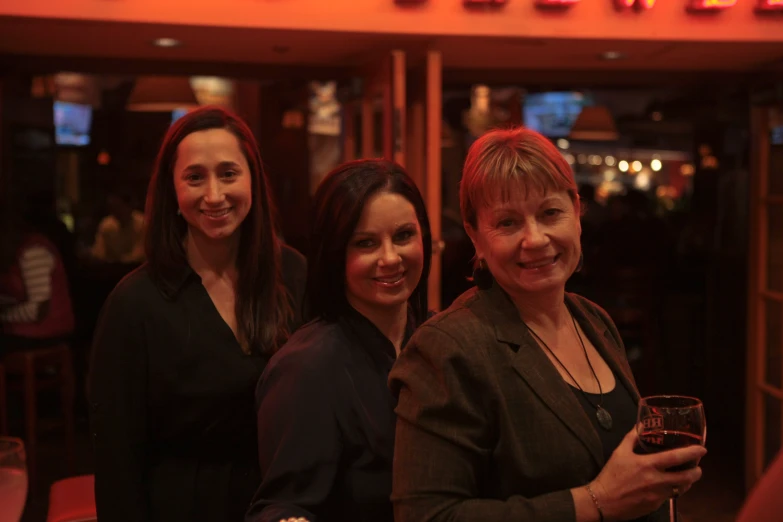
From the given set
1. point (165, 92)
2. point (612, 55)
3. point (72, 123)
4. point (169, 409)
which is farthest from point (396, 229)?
point (72, 123)

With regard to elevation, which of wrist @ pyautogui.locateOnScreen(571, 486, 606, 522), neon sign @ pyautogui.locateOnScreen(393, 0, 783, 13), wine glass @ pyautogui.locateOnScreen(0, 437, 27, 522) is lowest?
wine glass @ pyautogui.locateOnScreen(0, 437, 27, 522)

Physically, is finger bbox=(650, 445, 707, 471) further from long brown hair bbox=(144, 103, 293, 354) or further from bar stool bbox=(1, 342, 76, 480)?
bar stool bbox=(1, 342, 76, 480)

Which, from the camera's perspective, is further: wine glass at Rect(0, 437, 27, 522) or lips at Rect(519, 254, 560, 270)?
wine glass at Rect(0, 437, 27, 522)

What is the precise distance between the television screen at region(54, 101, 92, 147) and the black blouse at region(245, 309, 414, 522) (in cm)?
437

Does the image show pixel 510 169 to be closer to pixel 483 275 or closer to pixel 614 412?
pixel 483 275

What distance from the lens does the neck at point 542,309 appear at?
163cm

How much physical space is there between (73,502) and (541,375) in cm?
164

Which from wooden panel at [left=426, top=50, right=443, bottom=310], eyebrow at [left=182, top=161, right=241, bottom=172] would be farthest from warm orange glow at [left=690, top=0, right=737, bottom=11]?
eyebrow at [left=182, top=161, right=241, bottom=172]

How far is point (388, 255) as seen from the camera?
5.82 ft

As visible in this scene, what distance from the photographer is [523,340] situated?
156cm

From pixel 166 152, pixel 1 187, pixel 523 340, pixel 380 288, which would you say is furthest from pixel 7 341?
pixel 523 340

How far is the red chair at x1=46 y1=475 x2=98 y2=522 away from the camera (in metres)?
2.39

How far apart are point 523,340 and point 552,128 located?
4.57m

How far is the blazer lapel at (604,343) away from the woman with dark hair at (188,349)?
2.74 feet
